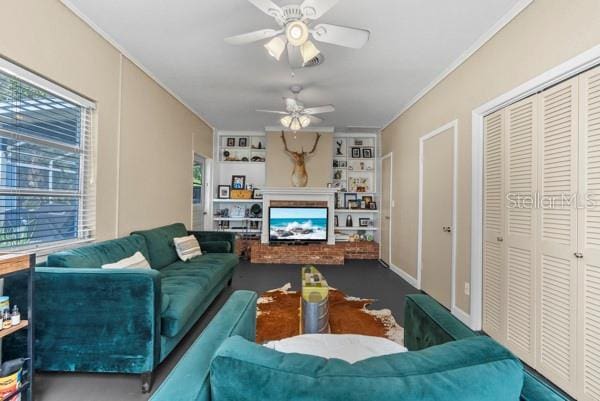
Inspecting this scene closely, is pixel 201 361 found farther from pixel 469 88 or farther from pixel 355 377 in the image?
pixel 469 88

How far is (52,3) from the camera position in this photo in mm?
2086

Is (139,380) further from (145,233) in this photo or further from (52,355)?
(145,233)

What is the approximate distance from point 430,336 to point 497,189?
1830mm

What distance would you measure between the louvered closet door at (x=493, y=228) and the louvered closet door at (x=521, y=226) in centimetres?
7

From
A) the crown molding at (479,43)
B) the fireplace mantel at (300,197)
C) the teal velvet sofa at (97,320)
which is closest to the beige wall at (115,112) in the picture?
the teal velvet sofa at (97,320)

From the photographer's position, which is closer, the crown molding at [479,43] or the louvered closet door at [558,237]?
the louvered closet door at [558,237]

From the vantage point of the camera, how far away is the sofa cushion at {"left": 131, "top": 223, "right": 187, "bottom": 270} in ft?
10.1

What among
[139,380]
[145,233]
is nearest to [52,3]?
[145,233]

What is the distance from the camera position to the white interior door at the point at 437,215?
3227 millimetres

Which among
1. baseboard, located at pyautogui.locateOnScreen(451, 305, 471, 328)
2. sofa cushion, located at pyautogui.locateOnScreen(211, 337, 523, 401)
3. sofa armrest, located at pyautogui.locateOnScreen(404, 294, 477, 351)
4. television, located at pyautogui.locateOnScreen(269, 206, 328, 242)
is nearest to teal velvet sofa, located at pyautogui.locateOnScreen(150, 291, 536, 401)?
sofa cushion, located at pyautogui.locateOnScreen(211, 337, 523, 401)

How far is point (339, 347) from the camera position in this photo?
3.07 ft

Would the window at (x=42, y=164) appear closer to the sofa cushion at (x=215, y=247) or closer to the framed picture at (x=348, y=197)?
the sofa cushion at (x=215, y=247)

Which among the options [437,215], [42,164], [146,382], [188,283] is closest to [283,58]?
[42,164]

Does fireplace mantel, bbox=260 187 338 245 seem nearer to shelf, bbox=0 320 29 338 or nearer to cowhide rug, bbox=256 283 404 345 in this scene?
cowhide rug, bbox=256 283 404 345
